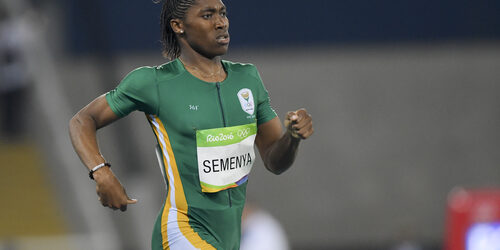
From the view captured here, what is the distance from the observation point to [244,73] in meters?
3.83

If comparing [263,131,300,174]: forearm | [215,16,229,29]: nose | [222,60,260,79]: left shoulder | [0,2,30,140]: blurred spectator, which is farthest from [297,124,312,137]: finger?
[0,2,30,140]: blurred spectator

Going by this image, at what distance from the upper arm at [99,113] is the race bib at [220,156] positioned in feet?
1.19

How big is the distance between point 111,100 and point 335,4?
915cm

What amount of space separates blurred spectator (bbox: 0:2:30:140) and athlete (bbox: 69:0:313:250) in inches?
317

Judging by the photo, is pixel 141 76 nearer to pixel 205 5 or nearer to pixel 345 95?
pixel 205 5

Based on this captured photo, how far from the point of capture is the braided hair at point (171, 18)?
3.66 meters

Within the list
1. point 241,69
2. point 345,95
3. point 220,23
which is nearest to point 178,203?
point 241,69

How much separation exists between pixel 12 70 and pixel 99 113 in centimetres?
842

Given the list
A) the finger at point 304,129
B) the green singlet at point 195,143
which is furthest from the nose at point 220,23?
the finger at point 304,129

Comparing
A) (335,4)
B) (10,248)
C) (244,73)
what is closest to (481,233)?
(244,73)

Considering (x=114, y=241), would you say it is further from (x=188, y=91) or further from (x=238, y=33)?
(x=188, y=91)

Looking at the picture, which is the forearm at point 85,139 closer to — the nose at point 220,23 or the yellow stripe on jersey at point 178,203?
the yellow stripe on jersey at point 178,203

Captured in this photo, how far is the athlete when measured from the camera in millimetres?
3592

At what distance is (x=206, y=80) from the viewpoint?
3705 mm
